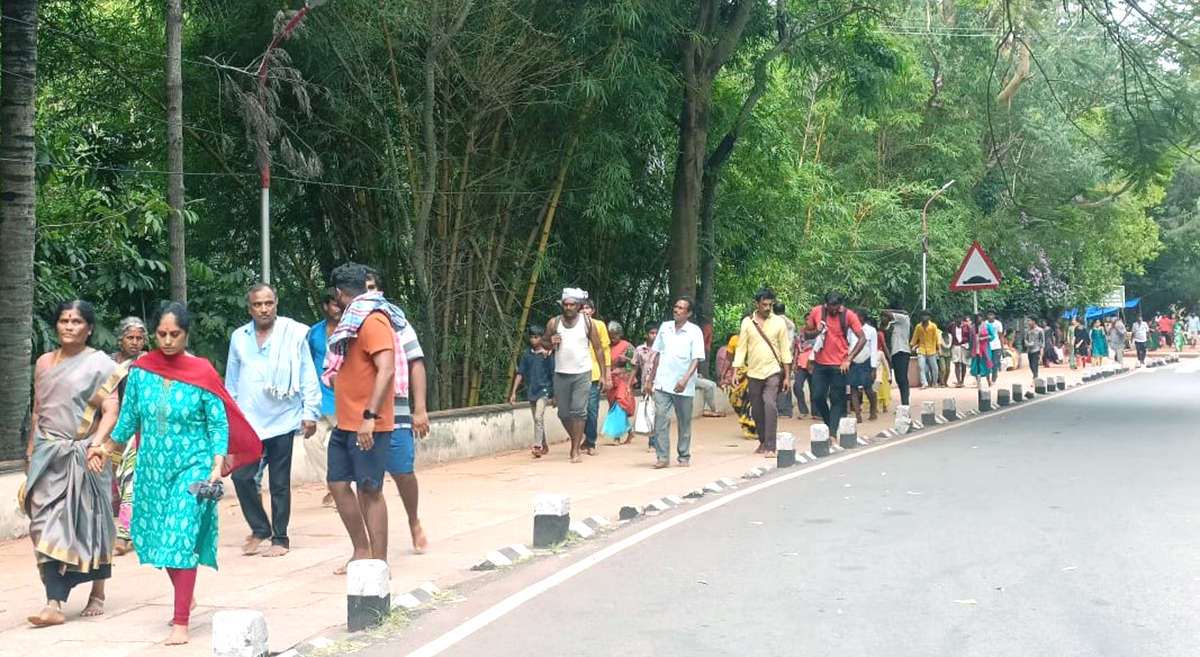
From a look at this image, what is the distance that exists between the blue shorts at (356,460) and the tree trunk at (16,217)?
4436 mm

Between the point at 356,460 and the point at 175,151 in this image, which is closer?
the point at 356,460

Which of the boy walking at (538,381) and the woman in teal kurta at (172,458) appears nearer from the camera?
the woman in teal kurta at (172,458)

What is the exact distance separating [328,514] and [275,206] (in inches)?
300

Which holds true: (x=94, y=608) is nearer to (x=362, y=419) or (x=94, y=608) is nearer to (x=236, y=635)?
(x=362, y=419)

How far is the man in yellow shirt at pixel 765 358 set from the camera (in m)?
15.5

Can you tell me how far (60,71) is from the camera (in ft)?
53.6

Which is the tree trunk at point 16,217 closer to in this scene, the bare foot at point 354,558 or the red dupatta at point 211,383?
the bare foot at point 354,558

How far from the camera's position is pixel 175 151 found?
13.8m

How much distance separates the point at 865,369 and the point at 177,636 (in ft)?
42.8

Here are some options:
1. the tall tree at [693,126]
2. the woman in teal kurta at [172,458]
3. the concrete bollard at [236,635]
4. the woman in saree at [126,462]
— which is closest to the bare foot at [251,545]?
the woman in saree at [126,462]

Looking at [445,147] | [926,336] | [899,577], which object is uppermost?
[445,147]

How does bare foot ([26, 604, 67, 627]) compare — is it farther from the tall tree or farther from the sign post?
the sign post

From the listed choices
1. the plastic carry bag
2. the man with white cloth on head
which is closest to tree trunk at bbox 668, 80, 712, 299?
the plastic carry bag

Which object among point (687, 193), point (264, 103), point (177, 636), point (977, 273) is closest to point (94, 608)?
point (177, 636)
